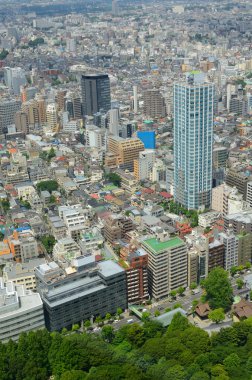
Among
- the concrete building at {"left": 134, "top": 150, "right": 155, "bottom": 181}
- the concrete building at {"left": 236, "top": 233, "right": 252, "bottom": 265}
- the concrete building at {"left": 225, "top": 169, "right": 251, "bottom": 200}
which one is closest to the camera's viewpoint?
the concrete building at {"left": 236, "top": 233, "right": 252, "bottom": 265}

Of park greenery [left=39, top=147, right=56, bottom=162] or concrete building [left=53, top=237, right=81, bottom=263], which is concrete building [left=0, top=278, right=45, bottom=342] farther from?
park greenery [left=39, top=147, right=56, bottom=162]

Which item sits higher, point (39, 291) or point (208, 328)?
point (39, 291)

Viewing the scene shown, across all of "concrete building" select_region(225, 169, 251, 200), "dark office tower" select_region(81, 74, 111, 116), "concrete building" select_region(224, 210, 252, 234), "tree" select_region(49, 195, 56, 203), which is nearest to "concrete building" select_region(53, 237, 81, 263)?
"tree" select_region(49, 195, 56, 203)

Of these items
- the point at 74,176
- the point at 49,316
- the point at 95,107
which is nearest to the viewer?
the point at 49,316

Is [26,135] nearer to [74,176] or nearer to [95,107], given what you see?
[95,107]

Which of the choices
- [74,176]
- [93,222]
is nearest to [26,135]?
[74,176]

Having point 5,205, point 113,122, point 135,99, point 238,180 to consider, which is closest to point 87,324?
point 5,205
